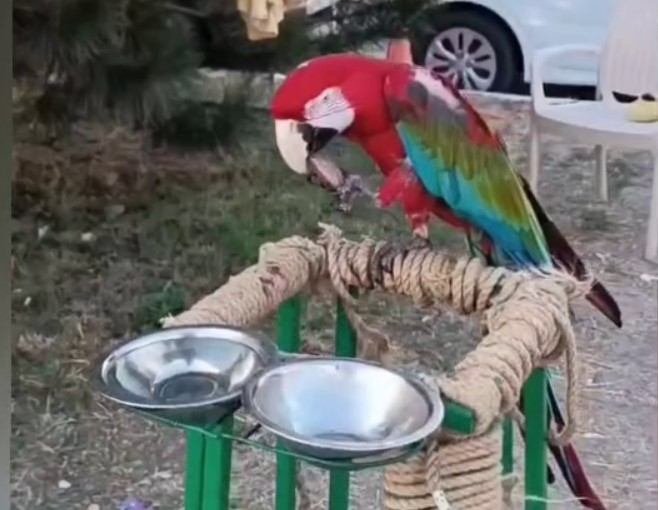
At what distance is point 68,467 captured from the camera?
1253mm

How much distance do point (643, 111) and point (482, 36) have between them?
151 mm

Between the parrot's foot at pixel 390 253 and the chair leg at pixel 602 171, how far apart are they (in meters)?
0.15

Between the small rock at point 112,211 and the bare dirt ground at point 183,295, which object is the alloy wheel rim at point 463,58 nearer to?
the bare dirt ground at point 183,295

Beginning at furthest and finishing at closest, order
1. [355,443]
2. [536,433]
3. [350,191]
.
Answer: [350,191], [536,433], [355,443]

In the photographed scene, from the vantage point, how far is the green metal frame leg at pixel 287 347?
0.92 meters

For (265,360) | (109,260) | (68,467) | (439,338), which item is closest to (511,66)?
(439,338)

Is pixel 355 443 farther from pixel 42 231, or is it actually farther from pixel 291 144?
pixel 42 231

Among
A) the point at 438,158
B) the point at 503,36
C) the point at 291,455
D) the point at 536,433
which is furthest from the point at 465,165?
the point at 291,455

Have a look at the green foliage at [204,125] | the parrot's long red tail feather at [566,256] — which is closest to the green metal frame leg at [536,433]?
the parrot's long red tail feather at [566,256]

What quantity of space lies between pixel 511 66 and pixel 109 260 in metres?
0.46

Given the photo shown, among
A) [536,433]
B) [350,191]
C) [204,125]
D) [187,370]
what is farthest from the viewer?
[204,125]

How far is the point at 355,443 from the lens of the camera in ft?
2.29

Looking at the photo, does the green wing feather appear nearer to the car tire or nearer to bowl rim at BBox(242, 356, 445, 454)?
the car tire

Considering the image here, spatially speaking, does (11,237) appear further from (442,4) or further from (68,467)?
(442,4)
